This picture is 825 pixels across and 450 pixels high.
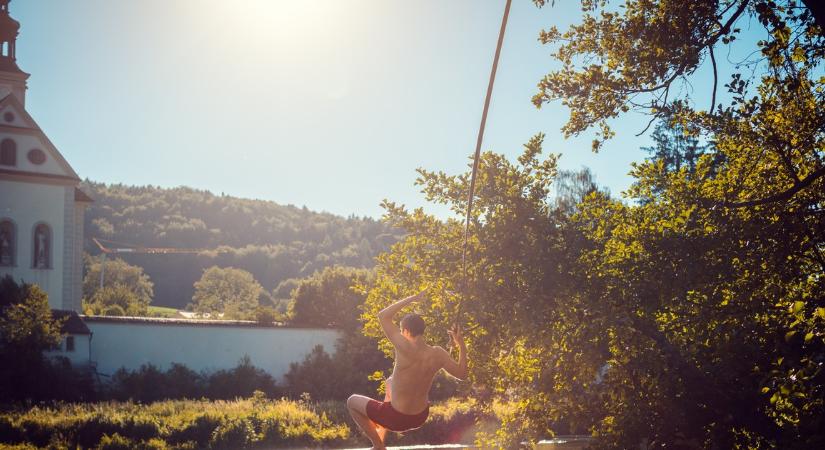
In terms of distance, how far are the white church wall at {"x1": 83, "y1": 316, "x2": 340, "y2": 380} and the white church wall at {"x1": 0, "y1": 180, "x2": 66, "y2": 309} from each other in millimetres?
7132

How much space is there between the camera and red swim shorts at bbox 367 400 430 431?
25.2 feet

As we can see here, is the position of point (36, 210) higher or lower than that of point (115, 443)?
higher

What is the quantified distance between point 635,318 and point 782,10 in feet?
13.9

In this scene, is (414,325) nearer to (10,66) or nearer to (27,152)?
(27,152)

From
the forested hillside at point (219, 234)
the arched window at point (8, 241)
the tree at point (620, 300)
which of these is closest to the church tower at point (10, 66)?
the arched window at point (8, 241)

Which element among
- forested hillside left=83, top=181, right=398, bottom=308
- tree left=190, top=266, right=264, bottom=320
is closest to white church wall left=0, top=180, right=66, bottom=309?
tree left=190, top=266, right=264, bottom=320

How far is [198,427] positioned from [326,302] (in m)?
17.0

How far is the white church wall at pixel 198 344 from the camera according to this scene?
3459 centimetres

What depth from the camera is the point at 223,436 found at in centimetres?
2286

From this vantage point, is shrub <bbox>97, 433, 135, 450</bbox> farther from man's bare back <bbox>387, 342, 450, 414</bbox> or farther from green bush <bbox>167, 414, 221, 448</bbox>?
man's bare back <bbox>387, 342, 450, 414</bbox>

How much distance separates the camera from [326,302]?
40.1 m

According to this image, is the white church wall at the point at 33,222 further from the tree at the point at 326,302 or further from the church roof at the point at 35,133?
the tree at the point at 326,302

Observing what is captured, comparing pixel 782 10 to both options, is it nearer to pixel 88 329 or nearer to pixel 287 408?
pixel 287 408

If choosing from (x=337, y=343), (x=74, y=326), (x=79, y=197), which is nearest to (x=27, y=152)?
(x=79, y=197)
